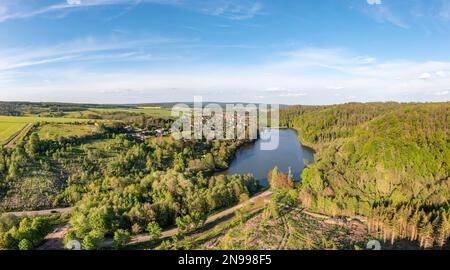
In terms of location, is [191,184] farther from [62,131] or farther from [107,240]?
[62,131]

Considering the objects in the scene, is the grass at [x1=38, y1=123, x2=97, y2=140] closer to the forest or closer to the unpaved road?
the forest

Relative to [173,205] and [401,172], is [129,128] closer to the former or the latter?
[173,205]

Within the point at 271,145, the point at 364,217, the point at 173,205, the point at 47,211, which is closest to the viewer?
the point at 364,217

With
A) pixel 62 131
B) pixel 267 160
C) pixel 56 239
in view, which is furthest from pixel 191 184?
pixel 62 131
